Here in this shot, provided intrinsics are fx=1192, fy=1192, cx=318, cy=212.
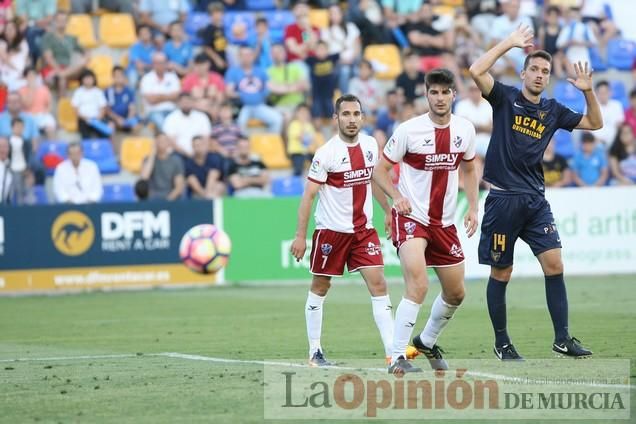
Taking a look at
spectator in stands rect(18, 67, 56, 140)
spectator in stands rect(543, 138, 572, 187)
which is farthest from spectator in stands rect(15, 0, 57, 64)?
spectator in stands rect(543, 138, 572, 187)

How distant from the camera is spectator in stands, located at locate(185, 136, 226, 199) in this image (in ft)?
74.6

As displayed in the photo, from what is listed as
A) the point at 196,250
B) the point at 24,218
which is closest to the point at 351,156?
the point at 196,250

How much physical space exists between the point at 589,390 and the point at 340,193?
3281 millimetres

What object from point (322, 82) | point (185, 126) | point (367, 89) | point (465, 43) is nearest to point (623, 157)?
point (465, 43)

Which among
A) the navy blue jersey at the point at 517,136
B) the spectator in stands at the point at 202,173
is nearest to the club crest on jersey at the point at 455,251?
the navy blue jersey at the point at 517,136

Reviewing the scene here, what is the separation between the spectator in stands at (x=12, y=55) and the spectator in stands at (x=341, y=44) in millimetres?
6263

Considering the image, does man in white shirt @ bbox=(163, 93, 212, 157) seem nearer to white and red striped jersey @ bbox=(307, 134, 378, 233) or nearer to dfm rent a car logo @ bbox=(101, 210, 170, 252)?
dfm rent a car logo @ bbox=(101, 210, 170, 252)

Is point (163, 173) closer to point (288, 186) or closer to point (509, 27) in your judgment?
point (288, 186)

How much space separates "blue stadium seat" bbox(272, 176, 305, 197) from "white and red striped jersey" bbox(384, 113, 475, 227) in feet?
45.4

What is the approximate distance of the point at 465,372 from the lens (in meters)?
9.29

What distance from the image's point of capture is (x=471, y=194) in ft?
33.9

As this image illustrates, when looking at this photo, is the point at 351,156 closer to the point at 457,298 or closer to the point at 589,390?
the point at 457,298

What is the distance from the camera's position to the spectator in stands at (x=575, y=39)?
26484mm

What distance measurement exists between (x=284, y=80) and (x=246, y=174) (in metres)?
2.75
